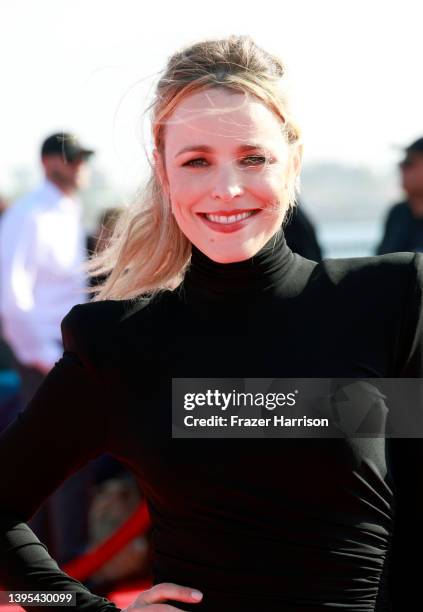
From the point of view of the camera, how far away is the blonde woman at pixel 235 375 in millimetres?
1556

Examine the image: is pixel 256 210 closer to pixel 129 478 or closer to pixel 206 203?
pixel 206 203

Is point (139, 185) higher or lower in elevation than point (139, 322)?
higher

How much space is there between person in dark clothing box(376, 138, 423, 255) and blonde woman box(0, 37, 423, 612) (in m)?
3.02

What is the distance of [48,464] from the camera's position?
177 cm

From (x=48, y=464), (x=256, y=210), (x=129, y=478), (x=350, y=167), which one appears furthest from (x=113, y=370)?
(x=350, y=167)

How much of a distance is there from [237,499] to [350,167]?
50.7m

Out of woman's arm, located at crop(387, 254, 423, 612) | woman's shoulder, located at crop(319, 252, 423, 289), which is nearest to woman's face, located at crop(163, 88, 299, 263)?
woman's shoulder, located at crop(319, 252, 423, 289)

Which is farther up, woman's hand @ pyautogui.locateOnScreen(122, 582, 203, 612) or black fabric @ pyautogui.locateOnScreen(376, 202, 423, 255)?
black fabric @ pyautogui.locateOnScreen(376, 202, 423, 255)

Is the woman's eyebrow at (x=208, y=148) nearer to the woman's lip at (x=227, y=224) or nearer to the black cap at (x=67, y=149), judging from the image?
the woman's lip at (x=227, y=224)

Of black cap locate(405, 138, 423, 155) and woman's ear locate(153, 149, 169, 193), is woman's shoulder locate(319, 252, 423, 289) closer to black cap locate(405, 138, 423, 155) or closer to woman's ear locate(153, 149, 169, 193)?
→ woman's ear locate(153, 149, 169, 193)

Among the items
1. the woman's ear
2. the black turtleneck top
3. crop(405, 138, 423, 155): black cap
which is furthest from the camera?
crop(405, 138, 423, 155): black cap

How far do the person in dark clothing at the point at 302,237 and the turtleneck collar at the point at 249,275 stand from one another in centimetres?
201

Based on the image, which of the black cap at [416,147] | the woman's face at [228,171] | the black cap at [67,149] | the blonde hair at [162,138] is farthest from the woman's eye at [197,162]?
the black cap at [416,147]

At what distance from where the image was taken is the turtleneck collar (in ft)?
5.63
